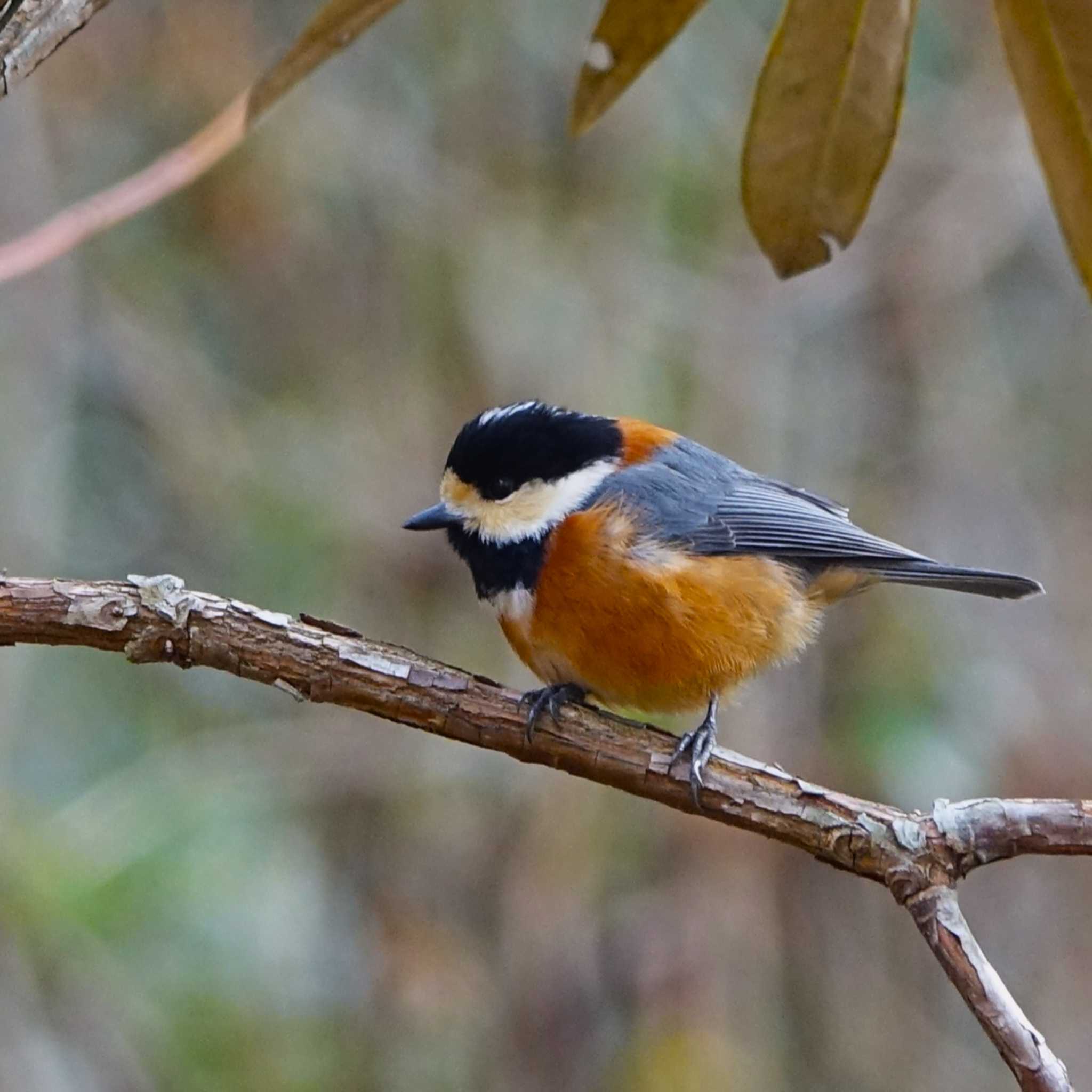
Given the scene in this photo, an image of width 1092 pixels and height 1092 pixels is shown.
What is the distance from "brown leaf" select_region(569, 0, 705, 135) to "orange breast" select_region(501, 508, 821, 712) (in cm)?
81

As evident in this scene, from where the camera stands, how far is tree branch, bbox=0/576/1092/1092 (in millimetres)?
1742

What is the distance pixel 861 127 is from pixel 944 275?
266cm

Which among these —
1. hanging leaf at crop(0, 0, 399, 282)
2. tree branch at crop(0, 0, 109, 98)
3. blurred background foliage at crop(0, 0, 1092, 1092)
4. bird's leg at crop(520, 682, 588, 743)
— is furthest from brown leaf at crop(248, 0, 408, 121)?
blurred background foliage at crop(0, 0, 1092, 1092)

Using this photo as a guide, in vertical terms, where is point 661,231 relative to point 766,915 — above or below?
above

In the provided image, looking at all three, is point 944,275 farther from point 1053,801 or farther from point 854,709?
point 1053,801

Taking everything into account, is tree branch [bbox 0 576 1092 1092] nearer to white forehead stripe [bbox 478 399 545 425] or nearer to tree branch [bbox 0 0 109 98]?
tree branch [bbox 0 0 109 98]

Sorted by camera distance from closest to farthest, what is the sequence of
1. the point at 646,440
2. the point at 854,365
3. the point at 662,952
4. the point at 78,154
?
the point at 646,440, the point at 662,952, the point at 78,154, the point at 854,365

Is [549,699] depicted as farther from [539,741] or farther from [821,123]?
[821,123]

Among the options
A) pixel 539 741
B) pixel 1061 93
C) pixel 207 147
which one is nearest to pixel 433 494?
pixel 207 147

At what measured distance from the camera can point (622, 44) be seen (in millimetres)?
1921

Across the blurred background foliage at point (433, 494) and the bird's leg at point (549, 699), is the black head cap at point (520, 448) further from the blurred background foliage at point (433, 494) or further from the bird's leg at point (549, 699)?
the blurred background foliage at point (433, 494)

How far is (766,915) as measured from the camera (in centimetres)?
381

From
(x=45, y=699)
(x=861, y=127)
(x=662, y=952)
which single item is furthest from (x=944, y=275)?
(x=45, y=699)

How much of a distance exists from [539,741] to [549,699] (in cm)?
12
